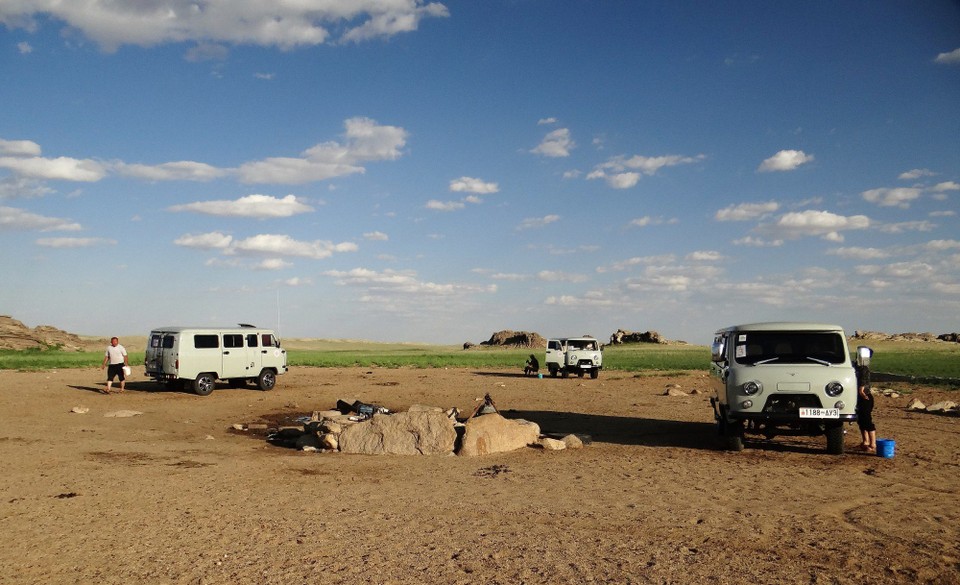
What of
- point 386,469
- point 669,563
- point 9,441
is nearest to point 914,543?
point 669,563

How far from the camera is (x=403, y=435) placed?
14.4 meters

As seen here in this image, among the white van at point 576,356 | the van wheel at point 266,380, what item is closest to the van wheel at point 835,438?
the van wheel at point 266,380

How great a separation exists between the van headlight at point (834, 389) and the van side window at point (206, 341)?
839 inches

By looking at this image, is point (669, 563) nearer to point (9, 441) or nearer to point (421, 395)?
point (9, 441)

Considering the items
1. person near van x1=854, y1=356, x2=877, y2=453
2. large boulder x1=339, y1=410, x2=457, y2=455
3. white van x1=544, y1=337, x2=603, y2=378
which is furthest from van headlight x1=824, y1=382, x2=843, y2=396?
white van x1=544, y1=337, x2=603, y2=378

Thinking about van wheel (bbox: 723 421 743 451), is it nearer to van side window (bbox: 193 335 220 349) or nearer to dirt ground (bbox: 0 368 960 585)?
dirt ground (bbox: 0 368 960 585)

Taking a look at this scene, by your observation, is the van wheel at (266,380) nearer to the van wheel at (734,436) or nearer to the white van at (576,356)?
the white van at (576,356)

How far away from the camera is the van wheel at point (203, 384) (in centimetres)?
2598

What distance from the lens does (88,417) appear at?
19875mm

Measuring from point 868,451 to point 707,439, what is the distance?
3.29m

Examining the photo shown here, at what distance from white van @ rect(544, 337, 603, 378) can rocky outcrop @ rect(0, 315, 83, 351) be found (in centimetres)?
6141

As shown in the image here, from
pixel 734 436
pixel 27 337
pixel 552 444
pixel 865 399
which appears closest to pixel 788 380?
pixel 865 399

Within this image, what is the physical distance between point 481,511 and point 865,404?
8237 millimetres

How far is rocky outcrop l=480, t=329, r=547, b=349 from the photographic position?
15025cm
